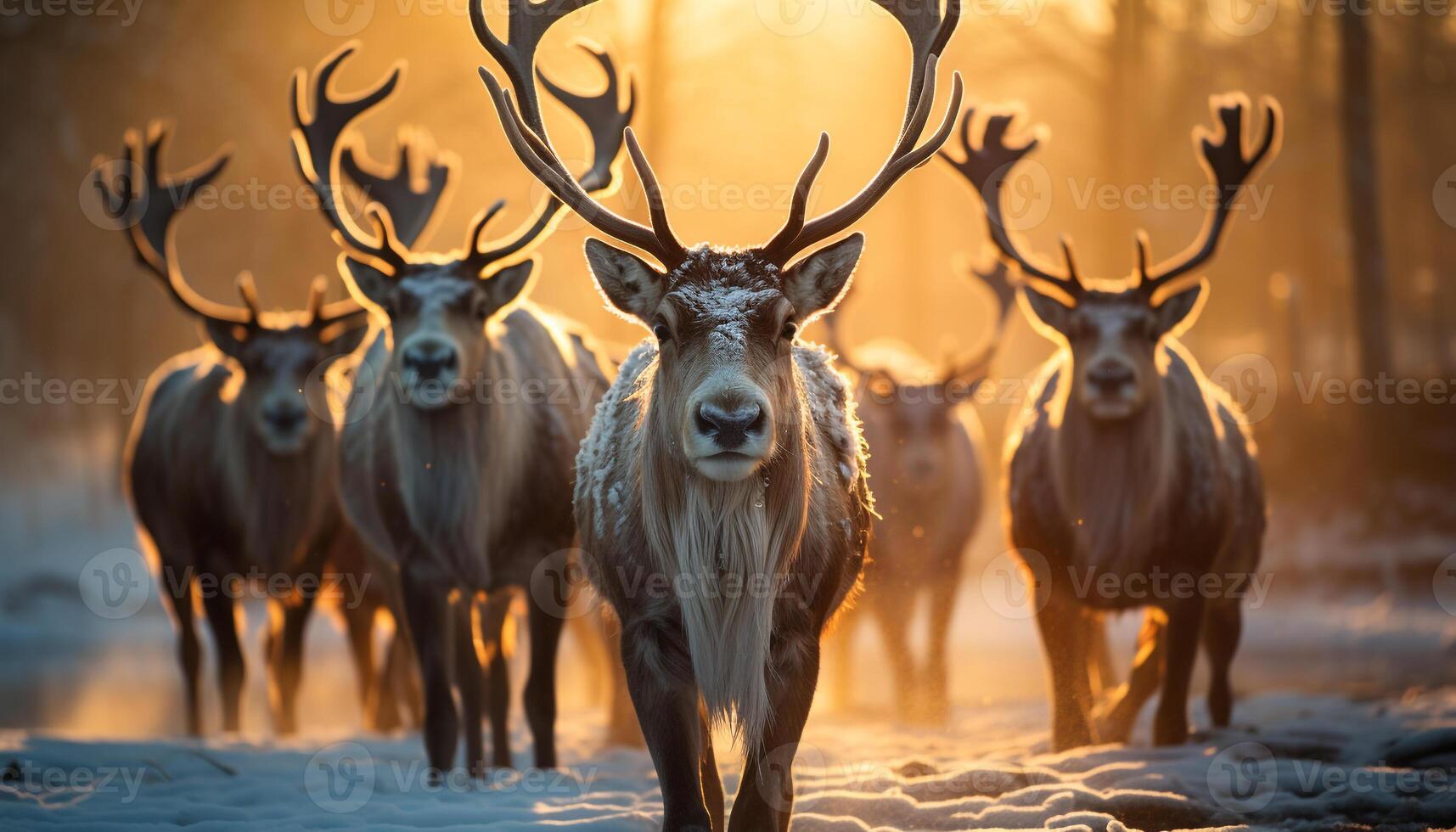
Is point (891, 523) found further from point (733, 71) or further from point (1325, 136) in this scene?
point (1325, 136)

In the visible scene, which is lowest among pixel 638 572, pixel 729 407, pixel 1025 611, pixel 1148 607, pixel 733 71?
pixel 1025 611

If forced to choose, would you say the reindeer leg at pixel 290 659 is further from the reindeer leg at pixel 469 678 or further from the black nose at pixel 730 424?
the black nose at pixel 730 424

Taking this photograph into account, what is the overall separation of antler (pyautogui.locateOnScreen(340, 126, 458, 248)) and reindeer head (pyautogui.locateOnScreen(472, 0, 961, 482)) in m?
4.69

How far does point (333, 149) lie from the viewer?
8.83m

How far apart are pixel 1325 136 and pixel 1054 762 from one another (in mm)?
25102

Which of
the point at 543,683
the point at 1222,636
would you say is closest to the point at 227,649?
the point at 543,683

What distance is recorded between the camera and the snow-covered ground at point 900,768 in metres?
5.44

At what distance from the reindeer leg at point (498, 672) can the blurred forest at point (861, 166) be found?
7912mm

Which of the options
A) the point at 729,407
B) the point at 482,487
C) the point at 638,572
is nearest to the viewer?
the point at 729,407

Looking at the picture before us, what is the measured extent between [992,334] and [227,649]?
643 centimetres

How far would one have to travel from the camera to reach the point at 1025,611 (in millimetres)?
17078

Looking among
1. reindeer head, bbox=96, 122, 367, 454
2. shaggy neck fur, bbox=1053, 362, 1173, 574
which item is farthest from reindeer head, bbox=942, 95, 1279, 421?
reindeer head, bbox=96, 122, 367, 454

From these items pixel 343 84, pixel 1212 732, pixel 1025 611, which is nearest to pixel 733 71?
pixel 343 84

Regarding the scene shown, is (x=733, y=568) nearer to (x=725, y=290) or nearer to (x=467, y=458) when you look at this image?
(x=725, y=290)
